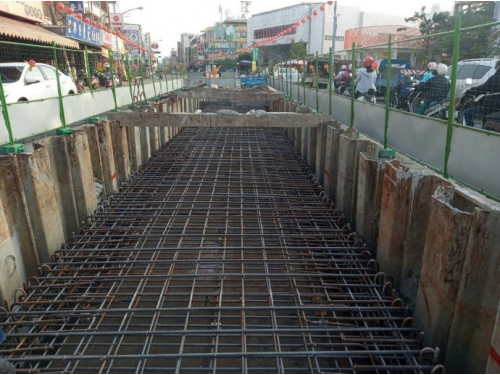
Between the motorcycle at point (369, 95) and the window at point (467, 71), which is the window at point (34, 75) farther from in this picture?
the window at point (467, 71)

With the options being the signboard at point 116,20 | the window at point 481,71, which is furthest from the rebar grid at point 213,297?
the signboard at point 116,20

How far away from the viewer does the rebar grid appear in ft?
10.2

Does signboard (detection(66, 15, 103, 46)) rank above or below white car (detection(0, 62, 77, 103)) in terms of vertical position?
above

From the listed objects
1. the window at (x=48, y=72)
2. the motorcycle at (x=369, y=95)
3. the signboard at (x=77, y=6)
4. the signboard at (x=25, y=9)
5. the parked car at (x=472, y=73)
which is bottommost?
the motorcycle at (x=369, y=95)

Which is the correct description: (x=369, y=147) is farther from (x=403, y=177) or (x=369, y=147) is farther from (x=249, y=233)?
(x=249, y=233)

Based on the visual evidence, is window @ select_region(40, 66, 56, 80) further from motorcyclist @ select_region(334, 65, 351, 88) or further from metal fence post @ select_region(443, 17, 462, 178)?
metal fence post @ select_region(443, 17, 462, 178)

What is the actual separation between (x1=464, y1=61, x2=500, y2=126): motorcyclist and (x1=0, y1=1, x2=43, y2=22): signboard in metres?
16.3

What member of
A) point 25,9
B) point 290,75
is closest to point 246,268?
point 290,75

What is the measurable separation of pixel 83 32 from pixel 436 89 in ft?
68.8

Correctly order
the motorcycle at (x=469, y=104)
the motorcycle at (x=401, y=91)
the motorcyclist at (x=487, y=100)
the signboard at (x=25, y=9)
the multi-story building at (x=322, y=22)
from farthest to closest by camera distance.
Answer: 1. the multi-story building at (x=322, y=22)
2. the signboard at (x=25, y=9)
3. the motorcycle at (x=401, y=91)
4. the motorcycle at (x=469, y=104)
5. the motorcyclist at (x=487, y=100)

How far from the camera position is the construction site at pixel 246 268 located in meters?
2.93

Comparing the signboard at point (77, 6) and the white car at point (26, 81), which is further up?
the signboard at point (77, 6)

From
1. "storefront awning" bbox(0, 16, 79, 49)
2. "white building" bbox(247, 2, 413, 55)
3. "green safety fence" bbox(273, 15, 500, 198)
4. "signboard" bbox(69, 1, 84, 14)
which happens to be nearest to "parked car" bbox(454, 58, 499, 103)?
"green safety fence" bbox(273, 15, 500, 198)

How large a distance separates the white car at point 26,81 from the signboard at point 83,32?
450 inches
